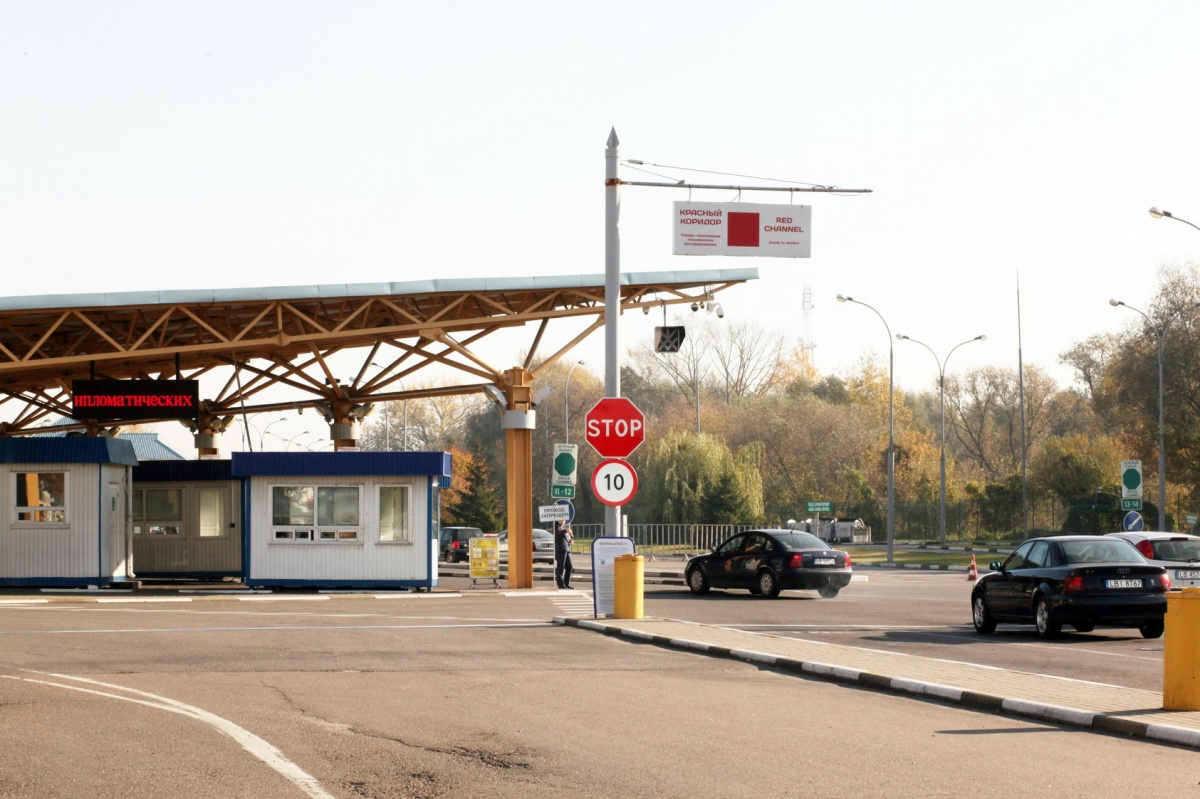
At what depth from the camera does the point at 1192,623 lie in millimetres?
10188

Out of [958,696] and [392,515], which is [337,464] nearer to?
[392,515]

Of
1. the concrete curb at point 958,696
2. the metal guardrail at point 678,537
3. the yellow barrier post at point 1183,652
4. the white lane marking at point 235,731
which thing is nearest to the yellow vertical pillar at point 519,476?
the concrete curb at point 958,696

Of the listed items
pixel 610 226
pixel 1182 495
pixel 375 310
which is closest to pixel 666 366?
pixel 1182 495

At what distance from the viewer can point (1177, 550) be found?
21.4 meters

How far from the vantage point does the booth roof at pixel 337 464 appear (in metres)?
29.5

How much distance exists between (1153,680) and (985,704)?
2778 millimetres

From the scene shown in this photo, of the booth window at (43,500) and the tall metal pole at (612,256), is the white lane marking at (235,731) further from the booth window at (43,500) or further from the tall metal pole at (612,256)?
the booth window at (43,500)

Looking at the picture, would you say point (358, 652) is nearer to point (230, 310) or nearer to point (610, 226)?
point (610, 226)

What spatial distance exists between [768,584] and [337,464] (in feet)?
30.4

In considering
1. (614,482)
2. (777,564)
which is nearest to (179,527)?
(777,564)

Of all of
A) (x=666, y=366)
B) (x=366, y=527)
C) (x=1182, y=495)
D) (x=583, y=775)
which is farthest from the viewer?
(x=666, y=366)

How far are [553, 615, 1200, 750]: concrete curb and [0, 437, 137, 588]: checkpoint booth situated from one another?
1720 cm

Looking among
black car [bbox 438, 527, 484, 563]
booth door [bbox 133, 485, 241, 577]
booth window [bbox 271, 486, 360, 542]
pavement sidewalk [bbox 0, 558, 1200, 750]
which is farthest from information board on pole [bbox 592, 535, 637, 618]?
black car [bbox 438, 527, 484, 563]

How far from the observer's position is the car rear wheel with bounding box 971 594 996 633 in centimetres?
1947
